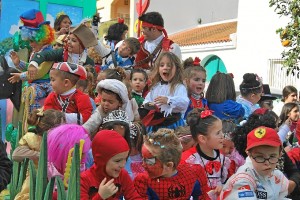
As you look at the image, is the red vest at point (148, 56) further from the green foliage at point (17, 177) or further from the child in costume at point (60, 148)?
the child in costume at point (60, 148)

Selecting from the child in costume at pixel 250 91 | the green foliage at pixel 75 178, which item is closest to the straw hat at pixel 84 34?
the child in costume at pixel 250 91

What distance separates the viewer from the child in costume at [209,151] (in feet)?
13.2

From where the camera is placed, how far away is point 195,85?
18.4 feet

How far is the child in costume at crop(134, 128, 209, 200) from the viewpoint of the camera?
3438 mm

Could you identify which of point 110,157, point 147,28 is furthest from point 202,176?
point 147,28

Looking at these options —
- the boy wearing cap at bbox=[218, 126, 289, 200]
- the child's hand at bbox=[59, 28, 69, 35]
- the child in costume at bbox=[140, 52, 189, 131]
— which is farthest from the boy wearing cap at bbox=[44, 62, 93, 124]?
the child's hand at bbox=[59, 28, 69, 35]

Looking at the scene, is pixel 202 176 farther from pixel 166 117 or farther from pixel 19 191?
pixel 166 117

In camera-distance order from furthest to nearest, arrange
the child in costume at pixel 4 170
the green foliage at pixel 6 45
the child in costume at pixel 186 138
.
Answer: the green foliage at pixel 6 45 → the child in costume at pixel 186 138 → the child in costume at pixel 4 170

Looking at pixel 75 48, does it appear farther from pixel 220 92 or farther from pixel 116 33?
pixel 116 33

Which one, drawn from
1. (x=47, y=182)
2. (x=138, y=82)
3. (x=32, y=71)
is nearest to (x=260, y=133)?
(x=47, y=182)

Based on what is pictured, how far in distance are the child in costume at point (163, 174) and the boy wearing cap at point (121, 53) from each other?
309 centimetres

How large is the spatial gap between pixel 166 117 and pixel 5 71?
2.23 meters

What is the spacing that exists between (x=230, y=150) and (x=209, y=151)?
0.56m

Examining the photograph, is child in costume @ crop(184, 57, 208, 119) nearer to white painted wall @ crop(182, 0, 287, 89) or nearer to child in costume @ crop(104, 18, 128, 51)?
child in costume @ crop(104, 18, 128, 51)
